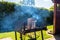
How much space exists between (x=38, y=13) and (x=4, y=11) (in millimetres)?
2348

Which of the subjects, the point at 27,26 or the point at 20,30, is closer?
the point at 20,30

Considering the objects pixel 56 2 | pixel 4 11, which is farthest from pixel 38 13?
pixel 56 2

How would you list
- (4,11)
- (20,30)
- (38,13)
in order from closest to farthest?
(20,30) < (4,11) < (38,13)

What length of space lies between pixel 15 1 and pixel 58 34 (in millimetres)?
3594

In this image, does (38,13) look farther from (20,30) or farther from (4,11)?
(20,30)

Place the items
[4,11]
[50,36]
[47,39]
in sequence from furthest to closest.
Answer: [4,11] < [50,36] < [47,39]

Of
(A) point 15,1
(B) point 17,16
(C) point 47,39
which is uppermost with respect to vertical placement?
(A) point 15,1

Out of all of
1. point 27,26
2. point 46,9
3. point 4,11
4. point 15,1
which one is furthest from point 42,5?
point 27,26

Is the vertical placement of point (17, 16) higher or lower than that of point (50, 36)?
higher

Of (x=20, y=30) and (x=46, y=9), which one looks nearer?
(x=20, y=30)

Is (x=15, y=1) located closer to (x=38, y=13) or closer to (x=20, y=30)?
(x=38, y=13)

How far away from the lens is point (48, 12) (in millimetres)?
10320

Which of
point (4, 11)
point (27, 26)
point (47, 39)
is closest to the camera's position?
point (27, 26)

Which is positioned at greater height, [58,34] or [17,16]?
[17,16]
